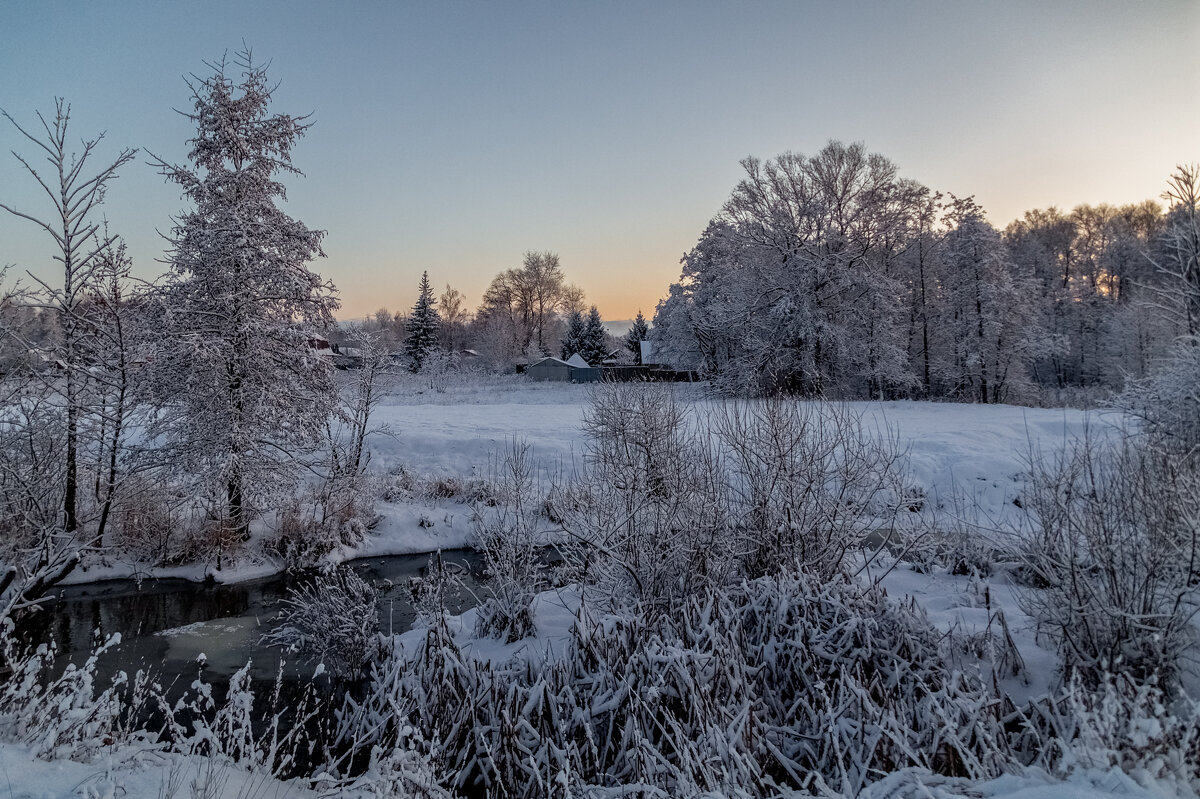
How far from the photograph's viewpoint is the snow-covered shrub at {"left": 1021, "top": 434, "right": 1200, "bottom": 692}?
3.88 meters

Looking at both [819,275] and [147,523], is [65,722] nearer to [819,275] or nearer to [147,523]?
[147,523]

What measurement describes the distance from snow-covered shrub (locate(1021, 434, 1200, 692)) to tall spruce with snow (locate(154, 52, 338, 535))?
11.6 meters

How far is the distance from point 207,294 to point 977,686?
12.7 metres

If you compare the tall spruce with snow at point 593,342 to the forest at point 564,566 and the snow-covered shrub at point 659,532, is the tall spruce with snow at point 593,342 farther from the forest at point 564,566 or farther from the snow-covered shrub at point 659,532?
the snow-covered shrub at point 659,532

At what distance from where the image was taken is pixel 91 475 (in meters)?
11.0

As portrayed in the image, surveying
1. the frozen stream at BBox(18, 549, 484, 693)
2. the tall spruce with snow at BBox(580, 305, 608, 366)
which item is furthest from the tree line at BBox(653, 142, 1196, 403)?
the tall spruce with snow at BBox(580, 305, 608, 366)

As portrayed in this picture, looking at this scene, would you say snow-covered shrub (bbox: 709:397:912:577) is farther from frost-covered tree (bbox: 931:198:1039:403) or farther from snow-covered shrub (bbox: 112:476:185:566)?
frost-covered tree (bbox: 931:198:1039:403)

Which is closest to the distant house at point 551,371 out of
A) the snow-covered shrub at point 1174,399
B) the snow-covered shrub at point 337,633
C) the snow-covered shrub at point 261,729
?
the snow-covered shrub at point 337,633

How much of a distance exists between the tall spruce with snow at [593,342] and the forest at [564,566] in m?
35.5

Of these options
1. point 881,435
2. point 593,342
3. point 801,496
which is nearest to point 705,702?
point 801,496

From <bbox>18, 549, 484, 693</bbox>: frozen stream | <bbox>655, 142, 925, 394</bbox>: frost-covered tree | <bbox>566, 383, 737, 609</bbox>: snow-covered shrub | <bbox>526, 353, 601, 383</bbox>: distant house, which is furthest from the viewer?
<bbox>526, 353, 601, 383</bbox>: distant house

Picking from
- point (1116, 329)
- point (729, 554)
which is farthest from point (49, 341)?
point (1116, 329)

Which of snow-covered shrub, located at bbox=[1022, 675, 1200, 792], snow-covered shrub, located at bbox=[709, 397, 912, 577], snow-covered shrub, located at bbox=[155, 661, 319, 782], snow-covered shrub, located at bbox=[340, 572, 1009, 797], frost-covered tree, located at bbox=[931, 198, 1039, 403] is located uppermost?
frost-covered tree, located at bbox=[931, 198, 1039, 403]

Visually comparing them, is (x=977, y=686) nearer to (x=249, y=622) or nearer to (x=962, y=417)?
(x=249, y=622)
